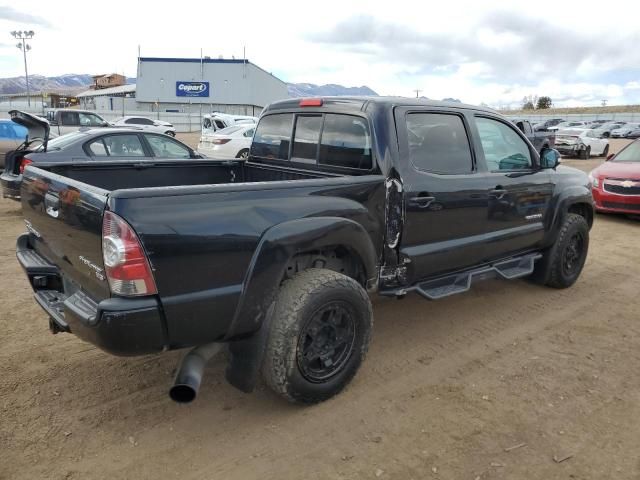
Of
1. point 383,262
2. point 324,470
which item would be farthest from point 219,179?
point 324,470

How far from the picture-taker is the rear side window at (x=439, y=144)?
388 centimetres

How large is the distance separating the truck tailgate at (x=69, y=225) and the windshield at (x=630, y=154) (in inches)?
421

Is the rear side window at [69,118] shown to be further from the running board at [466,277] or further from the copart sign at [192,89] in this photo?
the copart sign at [192,89]

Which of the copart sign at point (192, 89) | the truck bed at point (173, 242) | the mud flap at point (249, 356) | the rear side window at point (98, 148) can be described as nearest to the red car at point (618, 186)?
the truck bed at point (173, 242)

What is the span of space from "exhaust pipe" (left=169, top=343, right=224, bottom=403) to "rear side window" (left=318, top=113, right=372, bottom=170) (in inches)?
67.0

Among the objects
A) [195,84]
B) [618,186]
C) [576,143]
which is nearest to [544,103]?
[195,84]

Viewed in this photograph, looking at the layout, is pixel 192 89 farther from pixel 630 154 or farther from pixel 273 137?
pixel 273 137

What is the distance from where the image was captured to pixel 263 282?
2.86 meters

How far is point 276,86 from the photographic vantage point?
66500mm

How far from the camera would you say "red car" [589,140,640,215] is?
9.35 m

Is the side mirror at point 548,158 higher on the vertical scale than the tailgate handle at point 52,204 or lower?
higher

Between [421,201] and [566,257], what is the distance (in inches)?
104

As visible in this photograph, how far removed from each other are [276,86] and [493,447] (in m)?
67.3

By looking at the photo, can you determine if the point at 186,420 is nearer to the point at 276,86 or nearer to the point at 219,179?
the point at 219,179
